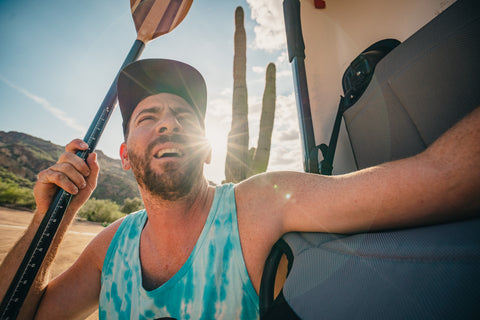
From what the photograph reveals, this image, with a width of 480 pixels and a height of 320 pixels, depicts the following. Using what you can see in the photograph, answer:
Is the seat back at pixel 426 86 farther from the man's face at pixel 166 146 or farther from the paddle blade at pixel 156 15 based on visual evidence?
the paddle blade at pixel 156 15

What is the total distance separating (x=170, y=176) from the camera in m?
1.23

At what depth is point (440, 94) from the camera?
2.22 ft

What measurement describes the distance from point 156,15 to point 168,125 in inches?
38.1

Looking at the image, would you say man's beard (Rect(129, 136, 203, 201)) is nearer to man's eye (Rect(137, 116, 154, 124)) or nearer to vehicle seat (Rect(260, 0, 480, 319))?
man's eye (Rect(137, 116, 154, 124))

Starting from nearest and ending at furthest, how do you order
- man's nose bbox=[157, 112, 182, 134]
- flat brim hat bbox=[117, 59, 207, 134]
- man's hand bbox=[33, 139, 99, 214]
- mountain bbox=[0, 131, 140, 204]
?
1. man's hand bbox=[33, 139, 99, 214]
2. man's nose bbox=[157, 112, 182, 134]
3. flat brim hat bbox=[117, 59, 207, 134]
4. mountain bbox=[0, 131, 140, 204]

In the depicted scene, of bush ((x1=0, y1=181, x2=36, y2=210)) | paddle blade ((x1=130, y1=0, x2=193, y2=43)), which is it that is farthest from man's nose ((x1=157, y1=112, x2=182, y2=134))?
bush ((x1=0, y1=181, x2=36, y2=210))

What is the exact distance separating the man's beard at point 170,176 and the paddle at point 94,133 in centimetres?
31

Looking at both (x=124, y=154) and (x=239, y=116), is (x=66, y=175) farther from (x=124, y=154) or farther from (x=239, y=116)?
(x=239, y=116)

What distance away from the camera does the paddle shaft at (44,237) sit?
75cm

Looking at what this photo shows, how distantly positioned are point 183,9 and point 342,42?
149 cm

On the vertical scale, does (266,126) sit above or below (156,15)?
above

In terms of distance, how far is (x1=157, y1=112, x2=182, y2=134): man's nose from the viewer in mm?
1333

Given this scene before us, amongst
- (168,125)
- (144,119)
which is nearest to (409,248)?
(168,125)

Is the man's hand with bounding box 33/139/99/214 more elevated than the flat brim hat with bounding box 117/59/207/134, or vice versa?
the flat brim hat with bounding box 117/59/207/134
